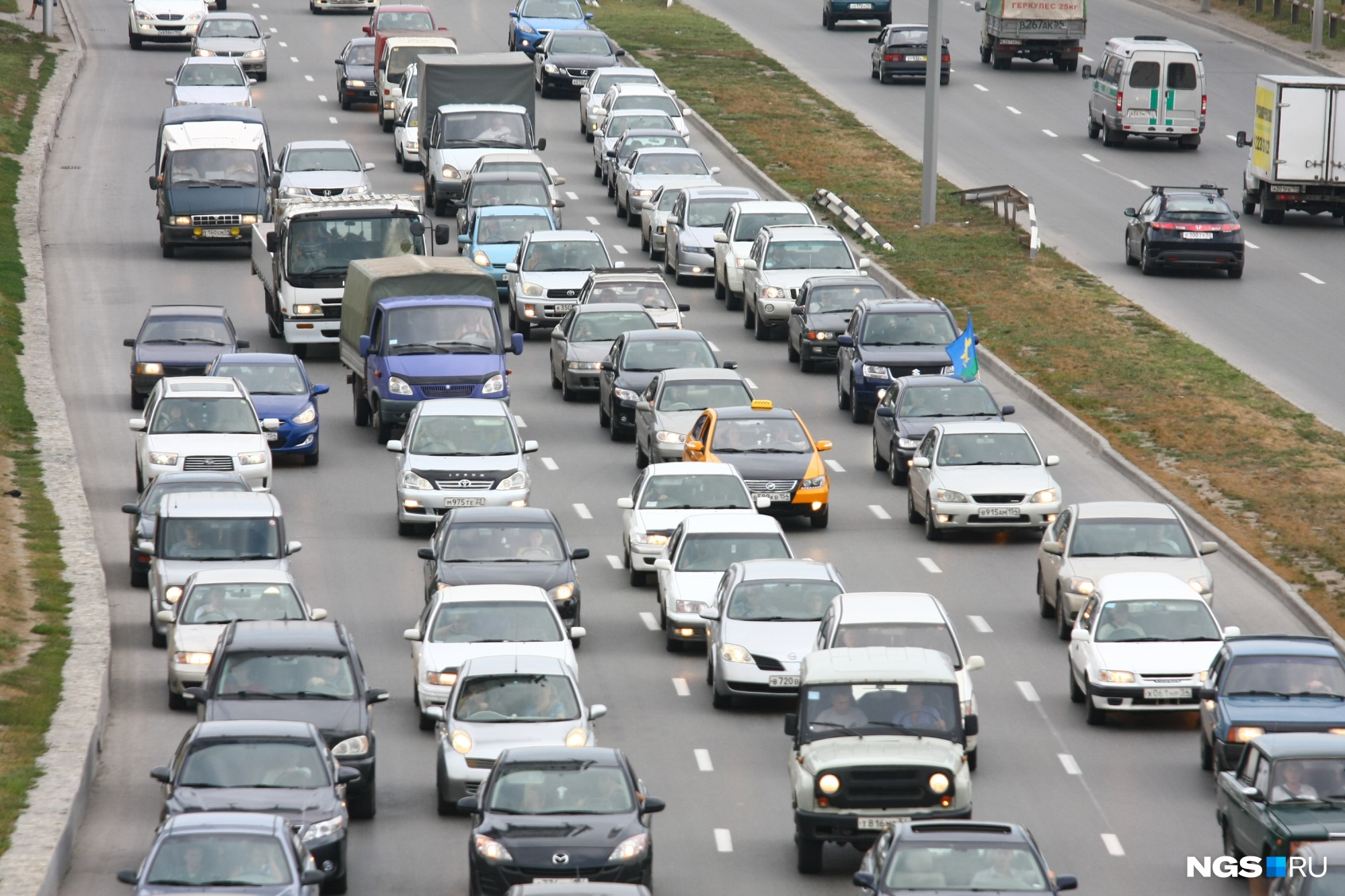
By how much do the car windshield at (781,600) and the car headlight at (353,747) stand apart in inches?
196

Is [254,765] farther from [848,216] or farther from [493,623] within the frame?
[848,216]

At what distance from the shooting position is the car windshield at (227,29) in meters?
67.1

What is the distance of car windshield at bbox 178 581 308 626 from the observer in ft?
80.5

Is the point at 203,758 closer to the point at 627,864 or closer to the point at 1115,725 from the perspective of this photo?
the point at 627,864

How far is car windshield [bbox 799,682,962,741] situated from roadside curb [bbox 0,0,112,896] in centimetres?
Answer: 627

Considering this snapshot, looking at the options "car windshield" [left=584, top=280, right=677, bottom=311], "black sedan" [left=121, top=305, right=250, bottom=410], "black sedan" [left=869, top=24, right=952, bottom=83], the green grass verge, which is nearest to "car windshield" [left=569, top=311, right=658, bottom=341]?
"car windshield" [left=584, top=280, right=677, bottom=311]

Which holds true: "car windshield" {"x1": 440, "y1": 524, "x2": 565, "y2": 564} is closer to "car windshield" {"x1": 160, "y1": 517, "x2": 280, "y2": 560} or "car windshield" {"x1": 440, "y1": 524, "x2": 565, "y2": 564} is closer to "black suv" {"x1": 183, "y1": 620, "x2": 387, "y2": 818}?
"car windshield" {"x1": 160, "y1": 517, "x2": 280, "y2": 560}

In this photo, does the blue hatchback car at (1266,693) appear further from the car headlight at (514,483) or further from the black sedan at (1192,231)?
the black sedan at (1192,231)

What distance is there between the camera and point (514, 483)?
104ft

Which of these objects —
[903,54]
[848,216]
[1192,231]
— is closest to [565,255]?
[848,216]

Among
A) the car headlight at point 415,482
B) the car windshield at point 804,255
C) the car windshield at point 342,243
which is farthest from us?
the car windshield at point 804,255

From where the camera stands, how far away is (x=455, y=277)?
3825cm

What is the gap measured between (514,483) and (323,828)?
1289 cm

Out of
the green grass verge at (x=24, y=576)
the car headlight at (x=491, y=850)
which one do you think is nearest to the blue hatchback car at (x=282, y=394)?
the green grass verge at (x=24, y=576)
